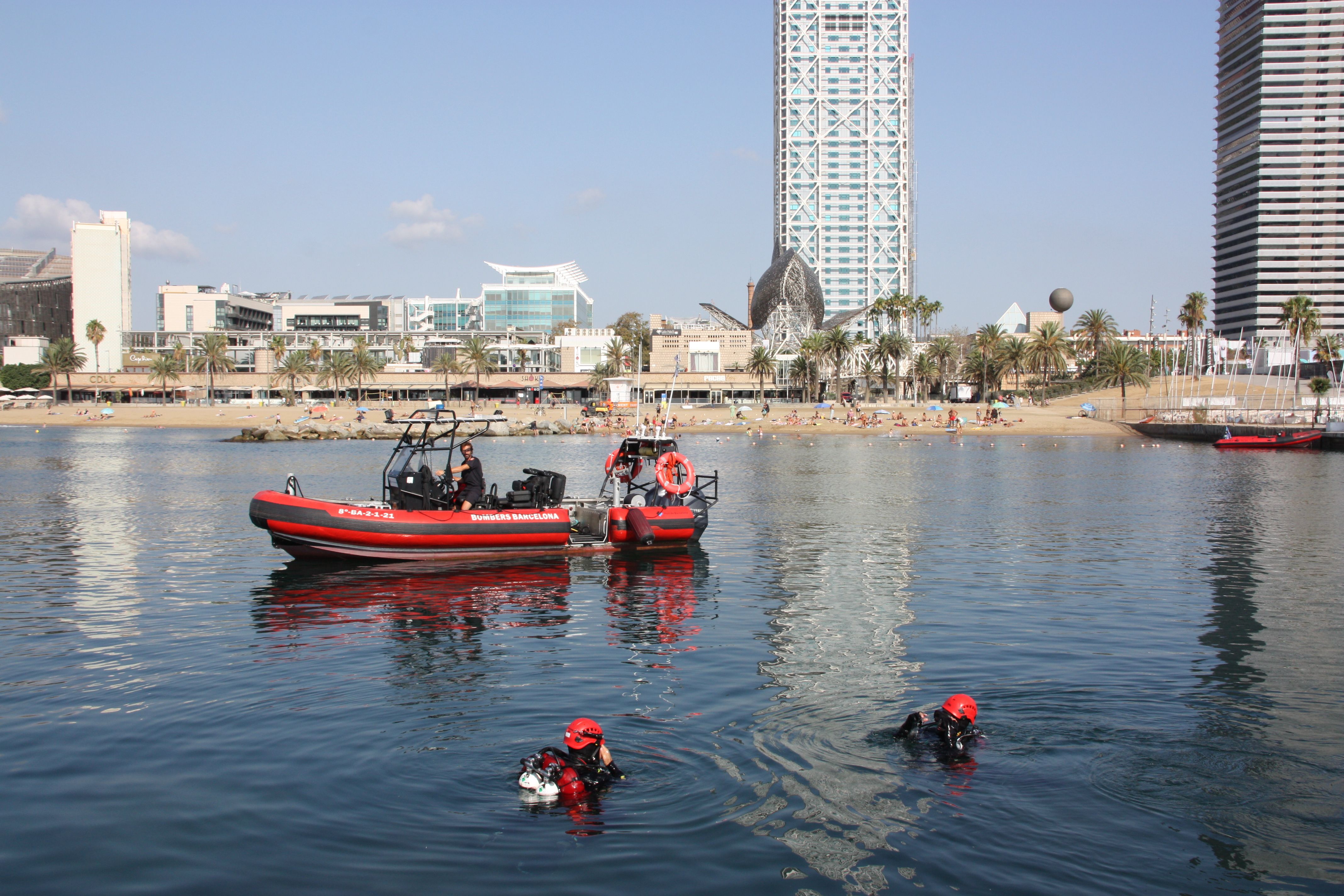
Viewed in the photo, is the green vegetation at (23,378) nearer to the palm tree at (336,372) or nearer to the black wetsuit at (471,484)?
the palm tree at (336,372)

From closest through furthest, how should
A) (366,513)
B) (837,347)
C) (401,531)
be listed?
(366,513)
(401,531)
(837,347)

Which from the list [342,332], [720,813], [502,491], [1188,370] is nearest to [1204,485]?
[502,491]

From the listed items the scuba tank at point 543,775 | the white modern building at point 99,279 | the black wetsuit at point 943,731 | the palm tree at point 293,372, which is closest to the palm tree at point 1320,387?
the black wetsuit at point 943,731

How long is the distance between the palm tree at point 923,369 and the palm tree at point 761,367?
17.2 m

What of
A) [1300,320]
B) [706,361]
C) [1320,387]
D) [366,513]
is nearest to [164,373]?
[706,361]

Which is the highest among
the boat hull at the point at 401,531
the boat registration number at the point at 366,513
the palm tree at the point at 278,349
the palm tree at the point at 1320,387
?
the palm tree at the point at 278,349

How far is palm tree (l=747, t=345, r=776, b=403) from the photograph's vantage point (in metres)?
124

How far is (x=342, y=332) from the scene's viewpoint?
176m

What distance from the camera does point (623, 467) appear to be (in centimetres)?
2378

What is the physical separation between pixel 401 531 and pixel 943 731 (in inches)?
507

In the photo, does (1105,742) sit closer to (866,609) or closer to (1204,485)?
(866,609)

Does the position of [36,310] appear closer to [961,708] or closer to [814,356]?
[814,356]

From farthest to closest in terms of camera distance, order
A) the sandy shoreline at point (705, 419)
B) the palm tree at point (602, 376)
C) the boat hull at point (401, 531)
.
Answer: the palm tree at point (602, 376) < the sandy shoreline at point (705, 419) < the boat hull at point (401, 531)

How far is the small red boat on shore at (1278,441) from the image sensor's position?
2608 inches
